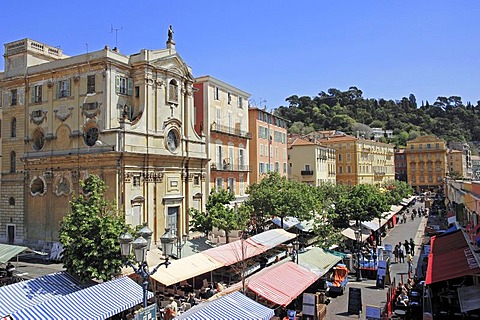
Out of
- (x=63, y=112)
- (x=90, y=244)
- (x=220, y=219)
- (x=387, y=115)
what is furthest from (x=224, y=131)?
(x=387, y=115)

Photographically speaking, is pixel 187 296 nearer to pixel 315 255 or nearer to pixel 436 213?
pixel 315 255

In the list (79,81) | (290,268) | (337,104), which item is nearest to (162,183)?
(79,81)

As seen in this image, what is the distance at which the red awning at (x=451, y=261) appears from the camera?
15766 millimetres

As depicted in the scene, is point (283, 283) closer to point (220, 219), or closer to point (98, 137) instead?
point (220, 219)

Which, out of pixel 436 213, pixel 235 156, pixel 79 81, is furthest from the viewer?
pixel 436 213

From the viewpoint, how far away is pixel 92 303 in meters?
14.8

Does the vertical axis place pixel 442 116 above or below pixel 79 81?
above

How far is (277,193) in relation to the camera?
116ft

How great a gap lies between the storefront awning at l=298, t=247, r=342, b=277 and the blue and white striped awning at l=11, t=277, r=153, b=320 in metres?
8.22

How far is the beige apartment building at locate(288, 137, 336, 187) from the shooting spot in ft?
214

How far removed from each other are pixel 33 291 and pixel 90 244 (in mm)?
2802

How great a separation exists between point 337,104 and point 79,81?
13420cm

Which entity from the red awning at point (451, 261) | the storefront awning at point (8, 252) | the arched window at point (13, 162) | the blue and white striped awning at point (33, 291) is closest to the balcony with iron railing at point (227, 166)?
the arched window at point (13, 162)

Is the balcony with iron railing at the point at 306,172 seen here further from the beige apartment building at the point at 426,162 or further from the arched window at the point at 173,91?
the beige apartment building at the point at 426,162
